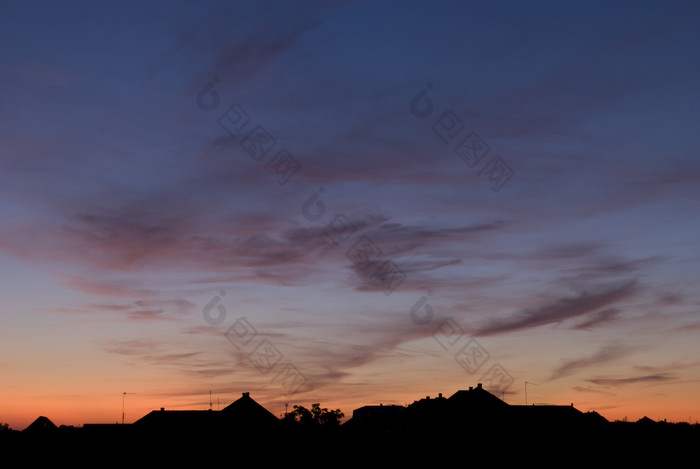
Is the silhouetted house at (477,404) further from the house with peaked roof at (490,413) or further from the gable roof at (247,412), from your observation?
the gable roof at (247,412)

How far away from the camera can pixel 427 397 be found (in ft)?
408

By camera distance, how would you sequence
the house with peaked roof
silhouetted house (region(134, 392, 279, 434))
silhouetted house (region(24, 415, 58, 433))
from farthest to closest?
silhouetted house (region(24, 415, 58, 433)), the house with peaked roof, silhouetted house (region(134, 392, 279, 434))

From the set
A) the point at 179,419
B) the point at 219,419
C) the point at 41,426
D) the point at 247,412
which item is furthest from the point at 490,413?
the point at 41,426

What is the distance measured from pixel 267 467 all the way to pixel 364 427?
149 feet

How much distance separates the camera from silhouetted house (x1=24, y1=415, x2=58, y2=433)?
106 metres

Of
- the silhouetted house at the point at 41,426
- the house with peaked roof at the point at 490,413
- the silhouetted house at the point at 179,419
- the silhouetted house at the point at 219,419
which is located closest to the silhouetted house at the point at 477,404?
the house with peaked roof at the point at 490,413

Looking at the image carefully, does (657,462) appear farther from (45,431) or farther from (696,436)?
(45,431)

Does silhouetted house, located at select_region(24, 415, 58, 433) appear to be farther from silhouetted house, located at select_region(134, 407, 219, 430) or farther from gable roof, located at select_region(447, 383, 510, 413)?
gable roof, located at select_region(447, 383, 510, 413)

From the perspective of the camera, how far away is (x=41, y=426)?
10788 centimetres

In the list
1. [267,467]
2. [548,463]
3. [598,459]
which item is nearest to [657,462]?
[598,459]

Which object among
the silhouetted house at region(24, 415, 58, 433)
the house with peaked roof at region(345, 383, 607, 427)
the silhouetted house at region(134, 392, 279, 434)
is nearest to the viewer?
the silhouetted house at region(134, 392, 279, 434)

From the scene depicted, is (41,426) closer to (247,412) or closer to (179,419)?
(179,419)

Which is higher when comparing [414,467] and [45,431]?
[45,431]

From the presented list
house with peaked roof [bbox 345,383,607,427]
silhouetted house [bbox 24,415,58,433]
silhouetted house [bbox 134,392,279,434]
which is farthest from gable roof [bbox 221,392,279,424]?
silhouetted house [bbox 24,415,58,433]
